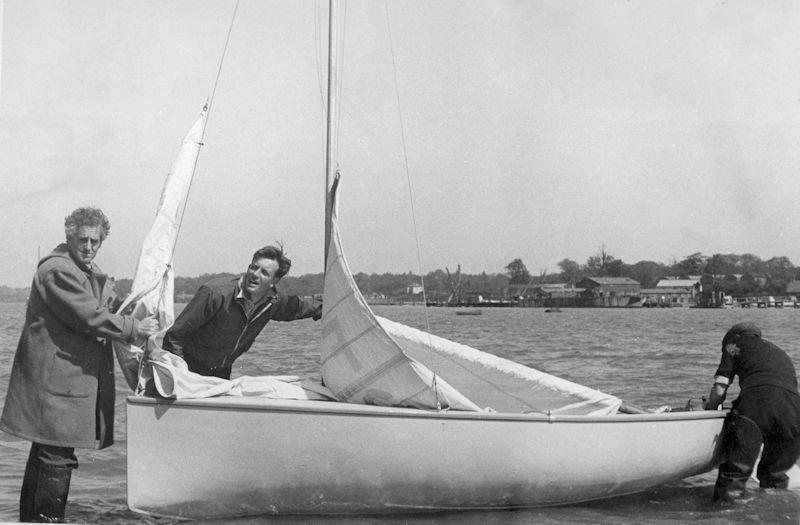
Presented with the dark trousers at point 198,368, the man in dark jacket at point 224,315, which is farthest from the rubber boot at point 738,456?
the dark trousers at point 198,368

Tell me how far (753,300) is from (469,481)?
91.6m

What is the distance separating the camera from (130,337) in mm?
3586

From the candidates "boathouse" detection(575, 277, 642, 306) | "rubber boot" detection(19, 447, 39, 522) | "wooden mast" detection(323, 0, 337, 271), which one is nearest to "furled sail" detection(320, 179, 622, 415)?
"wooden mast" detection(323, 0, 337, 271)

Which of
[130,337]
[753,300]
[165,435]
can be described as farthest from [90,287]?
[753,300]

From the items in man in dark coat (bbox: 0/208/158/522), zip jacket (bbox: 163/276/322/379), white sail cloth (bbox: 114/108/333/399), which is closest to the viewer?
man in dark coat (bbox: 0/208/158/522)

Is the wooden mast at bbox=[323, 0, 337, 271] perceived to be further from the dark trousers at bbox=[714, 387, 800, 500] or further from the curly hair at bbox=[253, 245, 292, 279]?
the dark trousers at bbox=[714, 387, 800, 500]

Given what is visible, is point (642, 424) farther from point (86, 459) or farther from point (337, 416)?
point (86, 459)

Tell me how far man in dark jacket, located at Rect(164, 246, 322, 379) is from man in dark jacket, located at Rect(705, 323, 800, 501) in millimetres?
3072

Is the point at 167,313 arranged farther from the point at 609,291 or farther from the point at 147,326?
the point at 609,291

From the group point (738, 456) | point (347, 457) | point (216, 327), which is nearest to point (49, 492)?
point (216, 327)

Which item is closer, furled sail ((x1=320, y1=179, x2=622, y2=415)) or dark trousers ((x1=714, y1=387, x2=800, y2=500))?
furled sail ((x1=320, y1=179, x2=622, y2=415))

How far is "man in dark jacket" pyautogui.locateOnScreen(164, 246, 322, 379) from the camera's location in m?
4.25

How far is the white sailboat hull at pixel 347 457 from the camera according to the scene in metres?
3.84

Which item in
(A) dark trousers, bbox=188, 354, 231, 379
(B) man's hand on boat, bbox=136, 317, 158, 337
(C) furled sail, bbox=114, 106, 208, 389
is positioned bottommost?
(A) dark trousers, bbox=188, 354, 231, 379
